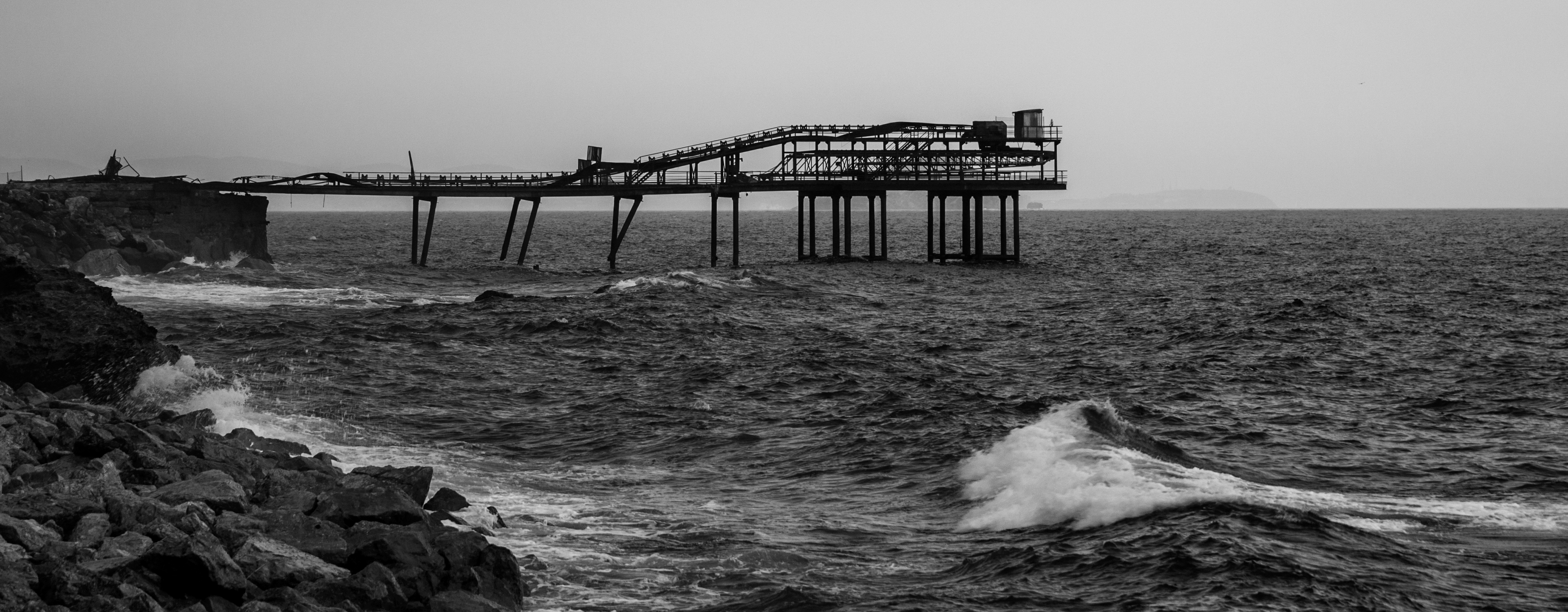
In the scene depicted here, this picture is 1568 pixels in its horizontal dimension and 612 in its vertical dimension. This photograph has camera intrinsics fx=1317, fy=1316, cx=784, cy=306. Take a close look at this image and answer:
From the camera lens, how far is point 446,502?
60.0 feet

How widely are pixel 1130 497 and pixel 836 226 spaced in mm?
51575

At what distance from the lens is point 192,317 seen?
42.8m

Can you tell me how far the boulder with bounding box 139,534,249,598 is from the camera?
1274 cm

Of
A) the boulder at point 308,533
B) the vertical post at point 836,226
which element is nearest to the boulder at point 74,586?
the boulder at point 308,533

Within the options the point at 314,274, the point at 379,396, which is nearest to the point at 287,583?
the point at 379,396

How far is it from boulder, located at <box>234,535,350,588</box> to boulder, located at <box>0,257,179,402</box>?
1447cm

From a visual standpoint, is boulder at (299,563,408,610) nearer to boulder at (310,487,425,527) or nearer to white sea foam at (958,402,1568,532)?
boulder at (310,487,425,527)

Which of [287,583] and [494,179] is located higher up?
[494,179]

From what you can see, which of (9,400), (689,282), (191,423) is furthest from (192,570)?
(689,282)

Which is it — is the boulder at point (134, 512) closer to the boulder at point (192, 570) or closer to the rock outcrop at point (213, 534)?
the rock outcrop at point (213, 534)

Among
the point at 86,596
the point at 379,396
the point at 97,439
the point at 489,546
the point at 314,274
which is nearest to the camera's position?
the point at 86,596

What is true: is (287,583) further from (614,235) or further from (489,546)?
(614,235)

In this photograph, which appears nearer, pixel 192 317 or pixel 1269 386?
pixel 1269 386

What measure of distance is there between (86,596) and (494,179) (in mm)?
60054
